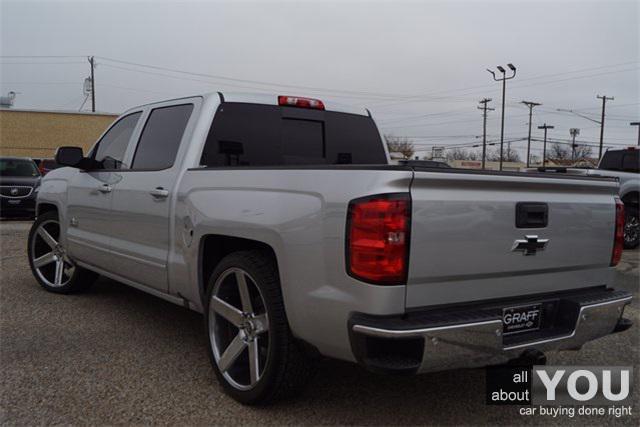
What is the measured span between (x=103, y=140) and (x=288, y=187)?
311cm

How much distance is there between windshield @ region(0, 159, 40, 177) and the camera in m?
14.6

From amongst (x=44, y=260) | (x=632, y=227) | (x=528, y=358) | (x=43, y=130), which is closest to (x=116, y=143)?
(x=44, y=260)

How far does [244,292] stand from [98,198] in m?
2.29

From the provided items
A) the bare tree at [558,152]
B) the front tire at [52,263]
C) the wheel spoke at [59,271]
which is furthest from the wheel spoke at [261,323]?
the bare tree at [558,152]

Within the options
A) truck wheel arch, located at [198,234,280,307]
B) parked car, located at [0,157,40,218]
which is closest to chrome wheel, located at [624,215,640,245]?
truck wheel arch, located at [198,234,280,307]

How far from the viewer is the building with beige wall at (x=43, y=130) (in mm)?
36438

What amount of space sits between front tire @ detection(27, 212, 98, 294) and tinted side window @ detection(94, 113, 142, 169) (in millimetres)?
1028

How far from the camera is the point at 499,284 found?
2.93 metres

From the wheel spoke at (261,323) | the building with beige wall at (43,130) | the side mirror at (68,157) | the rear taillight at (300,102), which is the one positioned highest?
the building with beige wall at (43,130)

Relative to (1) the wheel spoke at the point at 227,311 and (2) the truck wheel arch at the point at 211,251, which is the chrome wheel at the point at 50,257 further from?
(1) the wheel spoke at the point at 227,311

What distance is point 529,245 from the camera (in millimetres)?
2990

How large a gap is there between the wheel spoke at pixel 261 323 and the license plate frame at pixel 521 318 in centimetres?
125

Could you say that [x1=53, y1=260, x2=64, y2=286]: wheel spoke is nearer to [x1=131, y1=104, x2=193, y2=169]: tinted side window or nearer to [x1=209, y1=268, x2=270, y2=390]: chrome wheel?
[x1=131, y1=104, x2=193, y2=169]: tinted side window

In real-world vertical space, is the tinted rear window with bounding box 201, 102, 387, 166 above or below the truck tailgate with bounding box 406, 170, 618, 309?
above
